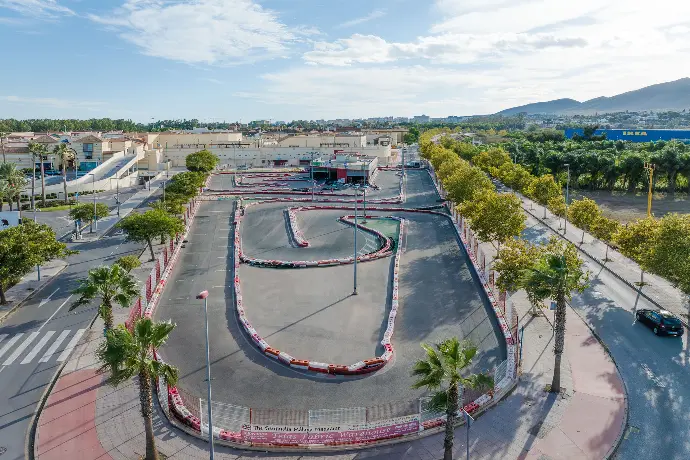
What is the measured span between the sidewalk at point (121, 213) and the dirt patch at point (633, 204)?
62.4 m

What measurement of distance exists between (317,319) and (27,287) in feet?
75.1

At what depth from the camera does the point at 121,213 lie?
66.4m

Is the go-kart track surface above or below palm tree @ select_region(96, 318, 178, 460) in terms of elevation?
below

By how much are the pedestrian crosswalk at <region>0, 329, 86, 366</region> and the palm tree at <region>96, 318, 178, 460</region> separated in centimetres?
1162

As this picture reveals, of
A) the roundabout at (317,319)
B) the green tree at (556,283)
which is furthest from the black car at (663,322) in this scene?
the green tree at (556,283)

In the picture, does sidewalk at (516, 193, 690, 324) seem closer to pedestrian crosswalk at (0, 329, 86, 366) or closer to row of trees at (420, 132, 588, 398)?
row of trees at (420, 132, 588, 398)

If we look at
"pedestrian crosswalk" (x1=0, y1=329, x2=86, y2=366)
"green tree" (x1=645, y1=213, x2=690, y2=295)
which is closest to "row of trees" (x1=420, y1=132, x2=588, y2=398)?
"green tree" (x1=645, y1=213, x2=690, y2=295)

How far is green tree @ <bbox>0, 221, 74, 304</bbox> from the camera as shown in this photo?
105ft

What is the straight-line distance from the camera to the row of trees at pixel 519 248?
22.2 meters

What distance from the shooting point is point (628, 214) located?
6600 cm

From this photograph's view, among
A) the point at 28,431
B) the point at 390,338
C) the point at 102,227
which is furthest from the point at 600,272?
the point at 102,227

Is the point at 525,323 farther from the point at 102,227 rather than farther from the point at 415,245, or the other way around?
the point at 102,227

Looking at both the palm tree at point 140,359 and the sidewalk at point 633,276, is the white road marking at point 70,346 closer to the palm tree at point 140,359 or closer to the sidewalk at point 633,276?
the palm tree at point 140,359

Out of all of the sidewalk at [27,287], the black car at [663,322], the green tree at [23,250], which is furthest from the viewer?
the sidewalk at [27,287]
